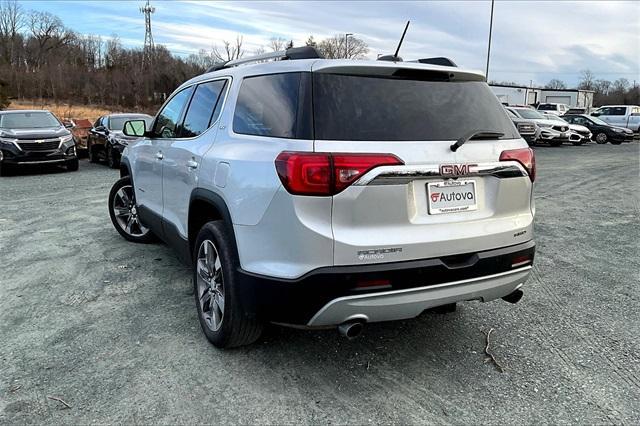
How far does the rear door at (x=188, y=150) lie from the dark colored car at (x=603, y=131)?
2852 cm

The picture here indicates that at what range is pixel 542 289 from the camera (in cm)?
477

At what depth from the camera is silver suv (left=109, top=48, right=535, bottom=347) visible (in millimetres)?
2758

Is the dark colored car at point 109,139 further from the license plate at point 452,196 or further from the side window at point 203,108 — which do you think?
the license plate at point 452,196

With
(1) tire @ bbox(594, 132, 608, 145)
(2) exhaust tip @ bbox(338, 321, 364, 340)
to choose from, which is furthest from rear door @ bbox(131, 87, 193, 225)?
(1) tire @ bbox(594, 132, 608, 145)

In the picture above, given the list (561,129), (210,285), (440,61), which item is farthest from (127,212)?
(561,129)

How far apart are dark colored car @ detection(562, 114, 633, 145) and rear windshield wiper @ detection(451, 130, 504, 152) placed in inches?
1123

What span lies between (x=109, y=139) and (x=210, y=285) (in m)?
12.5

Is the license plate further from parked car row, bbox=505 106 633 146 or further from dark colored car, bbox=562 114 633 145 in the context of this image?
dark colored car, bbox=562 114 633 145

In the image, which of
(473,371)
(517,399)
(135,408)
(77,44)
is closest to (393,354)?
(473,371)

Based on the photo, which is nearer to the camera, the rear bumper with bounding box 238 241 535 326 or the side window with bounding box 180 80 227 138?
the rear bumper with bounding box 238 241 535 326

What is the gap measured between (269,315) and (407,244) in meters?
0.85

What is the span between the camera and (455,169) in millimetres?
3006

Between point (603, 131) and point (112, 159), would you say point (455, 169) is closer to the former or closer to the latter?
point (112, 159)

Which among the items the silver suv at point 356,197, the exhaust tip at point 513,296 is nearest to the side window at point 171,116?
the silver suv at point 356,197
